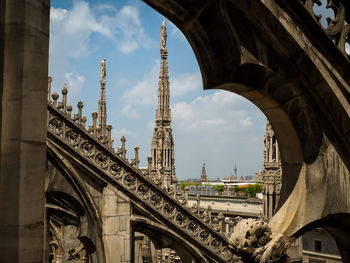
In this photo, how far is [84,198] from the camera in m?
9.88

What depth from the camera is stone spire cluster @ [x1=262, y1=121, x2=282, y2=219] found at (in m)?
15.3

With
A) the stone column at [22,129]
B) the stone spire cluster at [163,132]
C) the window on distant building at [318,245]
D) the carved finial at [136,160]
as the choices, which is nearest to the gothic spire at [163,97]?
the stone spire cluster at [163,132]

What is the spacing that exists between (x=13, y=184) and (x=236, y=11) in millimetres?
2064

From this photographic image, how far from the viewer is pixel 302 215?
337cm

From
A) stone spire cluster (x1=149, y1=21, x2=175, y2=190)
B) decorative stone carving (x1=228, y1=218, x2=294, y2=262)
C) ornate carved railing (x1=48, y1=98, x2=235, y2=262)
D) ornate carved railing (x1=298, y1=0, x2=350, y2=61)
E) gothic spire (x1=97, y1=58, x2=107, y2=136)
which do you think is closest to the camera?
decorative stone carving (x1=228, y1=218, x2=294, y2=262)

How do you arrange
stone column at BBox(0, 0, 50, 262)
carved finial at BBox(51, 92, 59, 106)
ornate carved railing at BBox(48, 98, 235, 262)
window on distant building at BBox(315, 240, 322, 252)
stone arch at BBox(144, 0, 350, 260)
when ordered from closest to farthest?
1. stone column at BBox(0, 0, 50, 262)
2. stone arch at BBox(144, 0, 350, 260)
3. ornate carved railing at BBox(48, 98, 235, 262)
4. carved finial at BBox(51, 92, 59, 106)
5. window on distant building at BBox(315, 240, 322, 252)

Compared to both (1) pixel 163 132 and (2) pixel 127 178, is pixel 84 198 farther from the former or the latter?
(1) pixel 163 132

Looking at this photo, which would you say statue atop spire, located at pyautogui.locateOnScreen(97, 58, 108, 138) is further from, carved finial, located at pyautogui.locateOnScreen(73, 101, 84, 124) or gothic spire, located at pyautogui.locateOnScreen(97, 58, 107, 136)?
carved finial, located at pyautogui.locateOnScreen(73, 101, 84, 124)

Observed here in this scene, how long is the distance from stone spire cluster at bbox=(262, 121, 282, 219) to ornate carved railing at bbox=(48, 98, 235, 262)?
14.7 ft

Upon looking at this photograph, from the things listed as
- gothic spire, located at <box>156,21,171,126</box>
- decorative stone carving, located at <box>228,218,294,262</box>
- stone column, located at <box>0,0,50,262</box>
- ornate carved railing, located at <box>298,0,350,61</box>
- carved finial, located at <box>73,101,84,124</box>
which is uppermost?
gothic spire, located at <box>156,21,171,126</box>

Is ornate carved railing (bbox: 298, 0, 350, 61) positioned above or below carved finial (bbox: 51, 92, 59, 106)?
below

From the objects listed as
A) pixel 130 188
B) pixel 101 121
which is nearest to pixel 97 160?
pixel 130 188

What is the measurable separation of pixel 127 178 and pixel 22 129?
8.63 metres

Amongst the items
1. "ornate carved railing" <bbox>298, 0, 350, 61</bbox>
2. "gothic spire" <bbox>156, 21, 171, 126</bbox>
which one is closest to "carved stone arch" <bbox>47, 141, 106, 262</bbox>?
"ornate carved railing" <bbox>298, 0, 350, 61</bbox>
